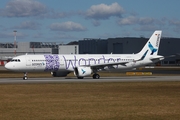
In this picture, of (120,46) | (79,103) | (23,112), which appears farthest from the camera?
(120,46)

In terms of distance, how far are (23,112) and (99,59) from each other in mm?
42205

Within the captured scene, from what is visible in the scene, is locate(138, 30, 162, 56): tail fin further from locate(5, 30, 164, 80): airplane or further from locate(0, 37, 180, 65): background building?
locate(0, 37, 180, 65): background building

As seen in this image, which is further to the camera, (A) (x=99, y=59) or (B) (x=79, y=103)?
(A) (x=99, y=59)

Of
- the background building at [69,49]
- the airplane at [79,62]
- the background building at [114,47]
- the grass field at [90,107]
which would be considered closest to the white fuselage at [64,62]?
the airplane at [79,62]

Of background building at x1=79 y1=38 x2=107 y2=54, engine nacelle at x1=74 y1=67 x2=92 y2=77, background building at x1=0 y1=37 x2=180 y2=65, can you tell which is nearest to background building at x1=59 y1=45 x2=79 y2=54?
background building at x1=0 y1=37 x2=180 y2=65

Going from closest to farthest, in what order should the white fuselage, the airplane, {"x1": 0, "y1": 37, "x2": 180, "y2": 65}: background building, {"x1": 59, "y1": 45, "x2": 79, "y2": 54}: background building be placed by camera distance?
the white fuselage → the airplane → {"x1": 0, "y1": 37, "x2": 180, "y2": 65}: background building → {"x1": 59, "y1": 45, "x2": 79, "y2": 54}: background building

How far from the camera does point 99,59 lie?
64.2 meters

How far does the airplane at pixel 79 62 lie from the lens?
194ft

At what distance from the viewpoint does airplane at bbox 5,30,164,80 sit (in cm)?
5925

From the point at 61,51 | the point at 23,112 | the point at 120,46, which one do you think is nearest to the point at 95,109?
the point at 23,112

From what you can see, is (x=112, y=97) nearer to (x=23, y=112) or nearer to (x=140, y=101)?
(x=140, y=101)

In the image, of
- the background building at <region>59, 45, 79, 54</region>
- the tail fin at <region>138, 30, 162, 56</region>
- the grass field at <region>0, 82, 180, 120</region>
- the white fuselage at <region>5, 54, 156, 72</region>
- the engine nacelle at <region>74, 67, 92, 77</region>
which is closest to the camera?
the grass field at <region>0, 82, 180, 120</region>

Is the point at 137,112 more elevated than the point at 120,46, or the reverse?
the point at 120,46

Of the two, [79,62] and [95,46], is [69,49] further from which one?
[79,62]
